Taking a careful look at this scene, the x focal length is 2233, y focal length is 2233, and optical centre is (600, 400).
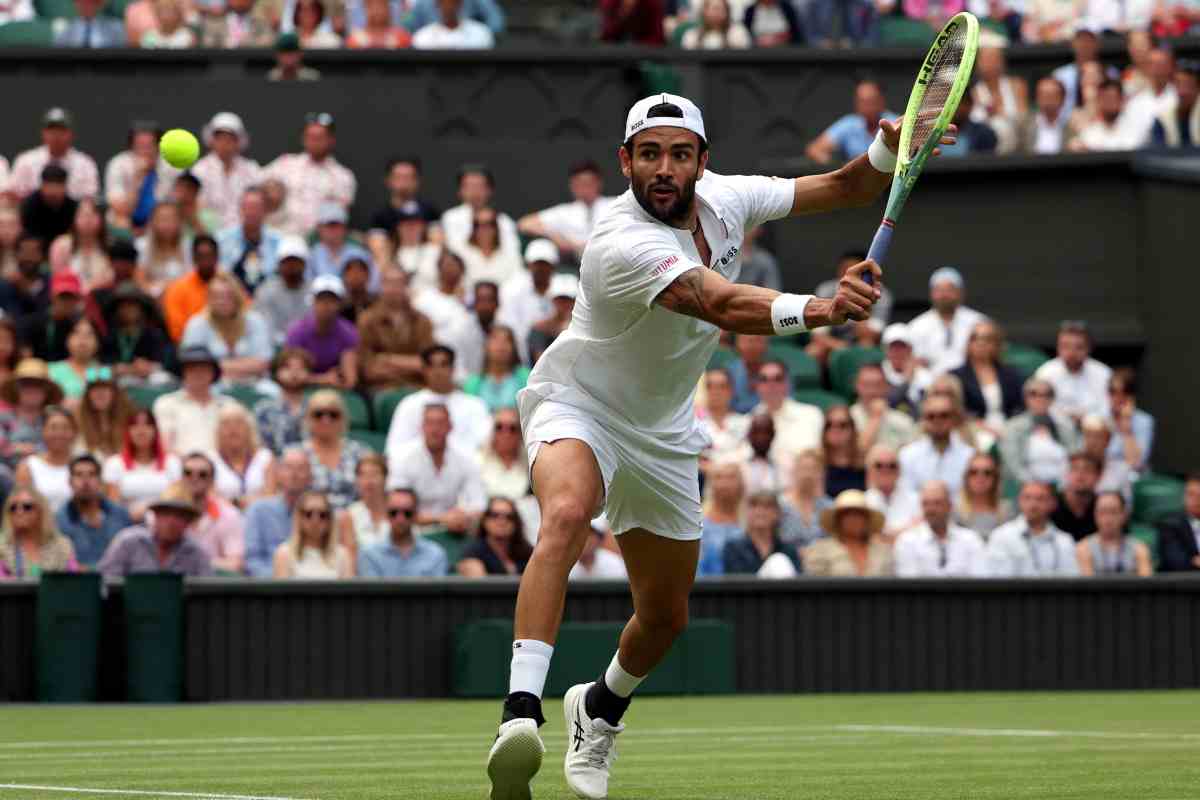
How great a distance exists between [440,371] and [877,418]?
10.0 feet

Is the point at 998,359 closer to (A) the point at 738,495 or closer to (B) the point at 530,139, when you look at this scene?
(A) the point at 738,495

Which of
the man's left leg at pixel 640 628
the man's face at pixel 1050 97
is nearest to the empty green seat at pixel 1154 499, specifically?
the man's face at pixel 1050 97

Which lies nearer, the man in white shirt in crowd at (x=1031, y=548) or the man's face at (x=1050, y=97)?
the man in white shirt in crowd at (x=1031, y=548)

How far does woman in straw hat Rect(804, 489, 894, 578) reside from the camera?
14305mm

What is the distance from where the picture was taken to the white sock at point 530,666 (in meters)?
6.21

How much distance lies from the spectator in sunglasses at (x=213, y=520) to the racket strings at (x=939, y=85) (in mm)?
7521

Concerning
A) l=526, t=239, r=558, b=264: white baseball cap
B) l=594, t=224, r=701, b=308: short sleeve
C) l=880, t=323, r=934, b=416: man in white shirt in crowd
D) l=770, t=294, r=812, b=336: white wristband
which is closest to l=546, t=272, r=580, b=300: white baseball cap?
l=526, t=239, r=558, b=264: white baseball cap

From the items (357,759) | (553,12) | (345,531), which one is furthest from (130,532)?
(553,12)

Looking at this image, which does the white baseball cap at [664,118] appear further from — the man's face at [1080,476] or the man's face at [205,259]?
the man's face at [205,259]

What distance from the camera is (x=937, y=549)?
14359mm

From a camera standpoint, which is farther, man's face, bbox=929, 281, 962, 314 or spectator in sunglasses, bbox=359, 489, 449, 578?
man's face, bbox=929, 281, 962, 314

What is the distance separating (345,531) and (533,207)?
6267 mm

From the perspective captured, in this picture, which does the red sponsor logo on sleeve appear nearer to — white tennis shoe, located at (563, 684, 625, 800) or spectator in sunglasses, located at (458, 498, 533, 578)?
white tennis shoe, located at (563, 684, 625, 800)

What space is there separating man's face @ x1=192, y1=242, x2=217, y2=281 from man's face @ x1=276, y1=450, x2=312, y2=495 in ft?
8.47
